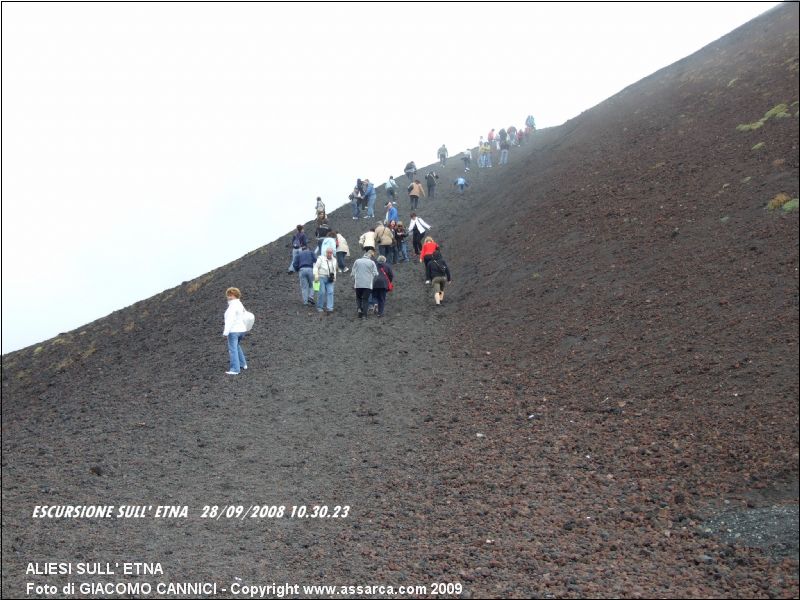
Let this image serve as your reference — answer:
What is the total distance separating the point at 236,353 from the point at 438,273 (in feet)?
21.6

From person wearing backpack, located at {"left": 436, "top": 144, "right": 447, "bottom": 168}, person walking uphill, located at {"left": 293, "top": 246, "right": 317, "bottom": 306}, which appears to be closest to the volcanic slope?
person walking uphill, located at {"left": 293, "top": 246, "right": 317, "bottom": 306}

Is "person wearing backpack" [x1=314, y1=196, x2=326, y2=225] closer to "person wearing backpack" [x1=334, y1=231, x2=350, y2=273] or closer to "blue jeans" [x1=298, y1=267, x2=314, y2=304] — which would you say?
"person wearing backpack" [x1=334, y1=231, x2=350, y2=273]

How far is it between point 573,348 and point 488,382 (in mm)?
1753

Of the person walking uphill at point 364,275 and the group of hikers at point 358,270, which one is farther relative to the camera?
the person walking uphill at point 364,275

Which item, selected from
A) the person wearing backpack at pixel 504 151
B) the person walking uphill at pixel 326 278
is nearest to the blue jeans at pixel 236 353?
the person walking uphill at pixel 326 278

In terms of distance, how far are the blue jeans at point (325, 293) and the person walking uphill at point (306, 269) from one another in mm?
356

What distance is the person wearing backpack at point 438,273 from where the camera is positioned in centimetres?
1797

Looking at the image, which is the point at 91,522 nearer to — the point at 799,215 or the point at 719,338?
the point at 719,338

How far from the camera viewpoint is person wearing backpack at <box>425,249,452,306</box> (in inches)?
707

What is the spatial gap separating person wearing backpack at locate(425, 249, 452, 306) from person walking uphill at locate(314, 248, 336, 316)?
2712 mm

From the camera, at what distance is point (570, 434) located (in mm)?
9406

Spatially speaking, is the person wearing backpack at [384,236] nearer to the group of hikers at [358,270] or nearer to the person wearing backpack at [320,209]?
the group of hikers at [358,270]

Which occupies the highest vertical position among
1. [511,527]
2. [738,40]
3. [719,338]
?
[738,40]

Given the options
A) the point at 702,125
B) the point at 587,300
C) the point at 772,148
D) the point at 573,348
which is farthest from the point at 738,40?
the point at 573,348
